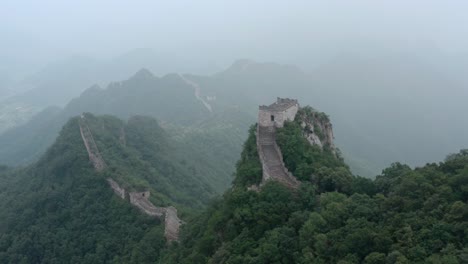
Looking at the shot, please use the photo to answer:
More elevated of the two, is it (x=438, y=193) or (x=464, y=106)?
(x=464, y=106)

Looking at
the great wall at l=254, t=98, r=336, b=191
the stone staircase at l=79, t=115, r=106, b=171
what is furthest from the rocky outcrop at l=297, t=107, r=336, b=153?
the stone staircase at l=79, t=115, r=106, b=171

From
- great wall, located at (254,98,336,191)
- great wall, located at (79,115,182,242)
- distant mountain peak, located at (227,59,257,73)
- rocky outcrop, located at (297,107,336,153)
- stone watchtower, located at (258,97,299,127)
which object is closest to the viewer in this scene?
great wall, located at (254,98,336,191)

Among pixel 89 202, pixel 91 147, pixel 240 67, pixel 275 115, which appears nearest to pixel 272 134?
pixel 275 115

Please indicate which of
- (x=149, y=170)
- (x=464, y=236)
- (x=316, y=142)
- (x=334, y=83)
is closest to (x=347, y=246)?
(x=464, y=236)

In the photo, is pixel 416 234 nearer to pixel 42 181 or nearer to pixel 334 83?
pixel 42 181

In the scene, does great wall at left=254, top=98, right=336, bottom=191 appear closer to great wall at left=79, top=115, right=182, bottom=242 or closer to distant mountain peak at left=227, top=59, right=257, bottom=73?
great wall at left=79, top=115, right=182, bottom=242
